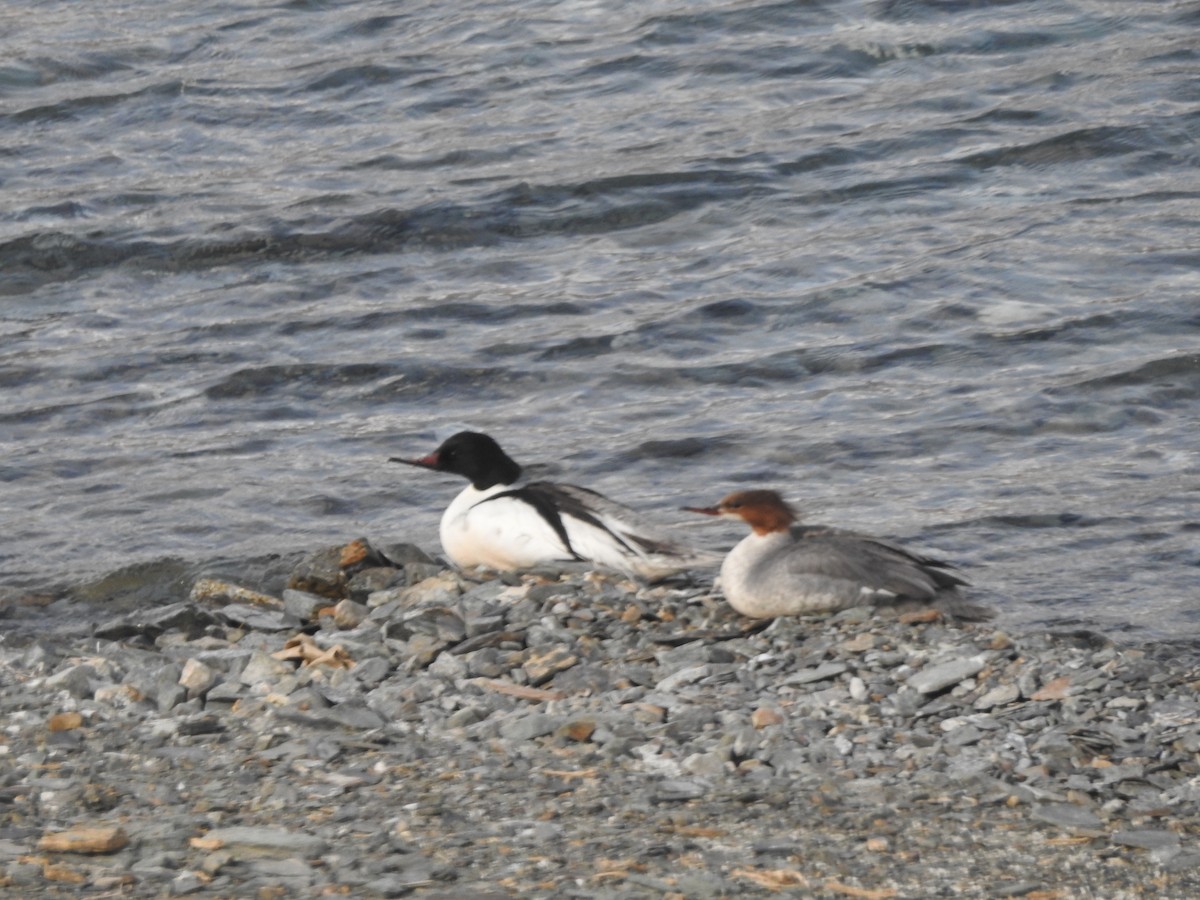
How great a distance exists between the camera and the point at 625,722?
5.70 m

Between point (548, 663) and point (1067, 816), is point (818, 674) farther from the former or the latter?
point (1067, 816)

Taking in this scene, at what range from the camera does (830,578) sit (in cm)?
682

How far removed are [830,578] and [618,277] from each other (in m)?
5.46

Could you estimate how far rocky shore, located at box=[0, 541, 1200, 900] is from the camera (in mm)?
4492

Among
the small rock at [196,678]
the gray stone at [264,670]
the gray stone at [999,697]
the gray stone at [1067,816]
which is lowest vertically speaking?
the gray stone at [999,697]

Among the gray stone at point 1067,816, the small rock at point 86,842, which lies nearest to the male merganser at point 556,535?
the gray stone at point 1067,816

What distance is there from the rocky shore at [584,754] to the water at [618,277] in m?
1.65

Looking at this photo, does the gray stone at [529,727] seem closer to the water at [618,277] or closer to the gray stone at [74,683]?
the gray stone at [74,683]

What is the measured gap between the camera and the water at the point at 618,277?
912cm

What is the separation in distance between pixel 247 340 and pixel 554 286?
1.93m

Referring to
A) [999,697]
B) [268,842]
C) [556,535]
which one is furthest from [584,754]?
[556,535]

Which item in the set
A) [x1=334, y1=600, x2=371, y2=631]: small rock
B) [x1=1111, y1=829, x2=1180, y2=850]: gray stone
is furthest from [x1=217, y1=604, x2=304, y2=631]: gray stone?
[x1=1111, y1=829, x2=1180, y2=850]: gray stone

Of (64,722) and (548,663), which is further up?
(64,722)

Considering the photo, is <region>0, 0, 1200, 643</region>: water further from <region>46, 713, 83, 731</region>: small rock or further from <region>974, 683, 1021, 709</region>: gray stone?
<region>46, 713, 83, 731</region>: small rock
